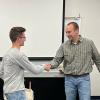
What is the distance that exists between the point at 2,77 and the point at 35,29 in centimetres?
193

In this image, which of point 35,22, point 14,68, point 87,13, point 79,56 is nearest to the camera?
point 14,68

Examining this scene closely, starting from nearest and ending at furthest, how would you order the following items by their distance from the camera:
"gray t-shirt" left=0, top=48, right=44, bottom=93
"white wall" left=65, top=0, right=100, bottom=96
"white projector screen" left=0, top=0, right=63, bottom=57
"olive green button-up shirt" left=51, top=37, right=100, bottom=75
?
"gray t-shirt" left=0, top=48, right=44, bottom=93 < "olive green button-up shirt" left=51, top=37, right=100, bottom=75 < "white projector screen" left=0, top=0, right=63, bottom=57 < "white wall" left=65, top=0, right=100, bottom=96

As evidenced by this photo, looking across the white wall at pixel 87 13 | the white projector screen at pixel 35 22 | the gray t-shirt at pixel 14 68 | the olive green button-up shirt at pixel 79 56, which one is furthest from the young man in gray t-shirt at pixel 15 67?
the white wall at pixel 87 13

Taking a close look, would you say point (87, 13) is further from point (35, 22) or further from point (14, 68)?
point (14, 68)

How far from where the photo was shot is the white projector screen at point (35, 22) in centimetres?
477

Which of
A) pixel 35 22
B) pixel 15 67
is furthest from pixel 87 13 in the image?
pixel 15 67

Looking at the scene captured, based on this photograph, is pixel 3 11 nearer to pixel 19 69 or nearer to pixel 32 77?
pixel 32 77

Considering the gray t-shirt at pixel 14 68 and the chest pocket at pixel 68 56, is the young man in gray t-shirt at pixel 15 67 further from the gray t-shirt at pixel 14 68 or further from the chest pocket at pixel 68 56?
the chest pocket at pixel 68 56

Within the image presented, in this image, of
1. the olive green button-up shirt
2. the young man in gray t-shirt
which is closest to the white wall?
the olive green button-up shirt

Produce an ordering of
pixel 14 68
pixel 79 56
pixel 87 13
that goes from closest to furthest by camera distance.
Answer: pixel 14 68
pixel 79 56
pixel 87 13

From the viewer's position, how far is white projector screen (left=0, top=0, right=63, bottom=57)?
15.7 feet

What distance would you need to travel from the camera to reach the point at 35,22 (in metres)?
4.82

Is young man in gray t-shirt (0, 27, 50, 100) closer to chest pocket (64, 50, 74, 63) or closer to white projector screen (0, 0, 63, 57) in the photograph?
chest pocket (64, 50, 74, 63)

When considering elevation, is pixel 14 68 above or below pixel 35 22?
below
